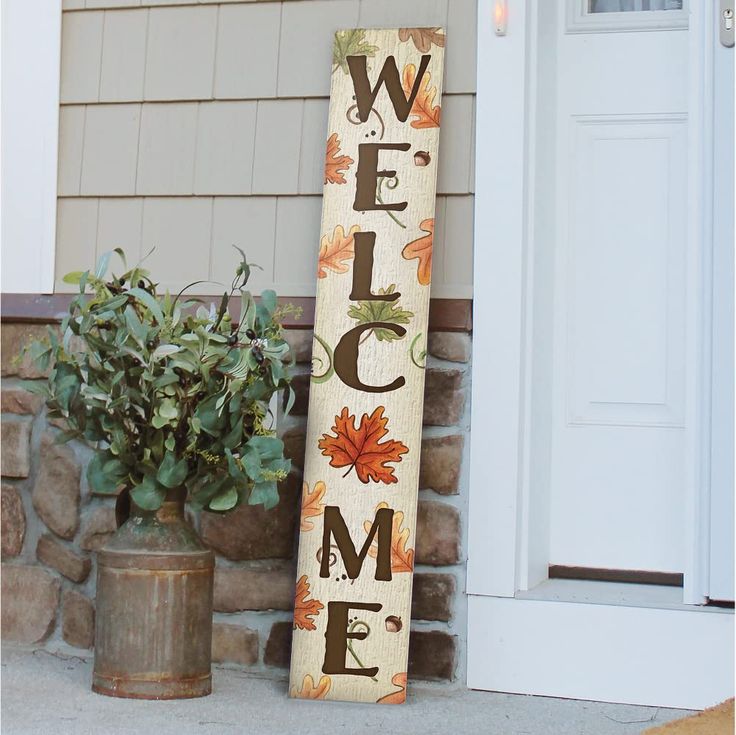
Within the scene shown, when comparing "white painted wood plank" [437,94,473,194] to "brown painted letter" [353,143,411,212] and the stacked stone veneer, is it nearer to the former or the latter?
"brown painted letter" [353,143,411,212]

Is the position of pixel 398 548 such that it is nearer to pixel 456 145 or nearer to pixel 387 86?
pixel 456 145

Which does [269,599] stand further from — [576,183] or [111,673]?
[576,183]

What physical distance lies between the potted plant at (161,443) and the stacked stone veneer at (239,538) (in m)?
0.27

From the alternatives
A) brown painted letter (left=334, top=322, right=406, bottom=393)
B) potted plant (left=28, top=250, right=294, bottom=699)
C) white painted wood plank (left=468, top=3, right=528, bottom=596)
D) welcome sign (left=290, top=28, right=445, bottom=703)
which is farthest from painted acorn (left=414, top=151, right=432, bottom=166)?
potted plant (left=28, top=250, right=294, bottom=699)

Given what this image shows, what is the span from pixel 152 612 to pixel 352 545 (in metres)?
0.44

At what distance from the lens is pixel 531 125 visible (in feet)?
8.12

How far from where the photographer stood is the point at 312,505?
236 centimetres

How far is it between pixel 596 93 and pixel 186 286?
1.10 meters

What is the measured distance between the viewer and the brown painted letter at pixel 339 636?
2281mm

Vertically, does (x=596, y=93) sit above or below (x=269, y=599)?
above

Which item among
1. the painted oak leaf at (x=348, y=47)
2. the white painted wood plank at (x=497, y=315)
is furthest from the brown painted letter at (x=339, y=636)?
the painted oak leaf at (x=348, y=47)

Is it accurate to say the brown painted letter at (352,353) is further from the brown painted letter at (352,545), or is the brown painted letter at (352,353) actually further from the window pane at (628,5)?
the window pane at (628,5)

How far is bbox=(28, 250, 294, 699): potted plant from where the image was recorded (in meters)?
2.17

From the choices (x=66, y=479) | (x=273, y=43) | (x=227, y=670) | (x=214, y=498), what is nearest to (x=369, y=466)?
(x=214, y=498)
